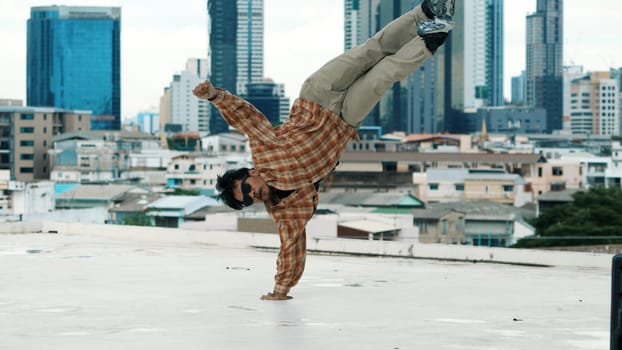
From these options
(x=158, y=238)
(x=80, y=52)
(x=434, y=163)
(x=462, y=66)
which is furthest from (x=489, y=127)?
(x=158, y=238)

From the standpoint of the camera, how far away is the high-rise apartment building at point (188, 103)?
15125cm

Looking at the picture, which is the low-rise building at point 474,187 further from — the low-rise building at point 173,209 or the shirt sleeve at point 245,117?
the shirt sleeve at point 245,117

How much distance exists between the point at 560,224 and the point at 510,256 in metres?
22.6

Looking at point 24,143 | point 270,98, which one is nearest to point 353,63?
point 24,143

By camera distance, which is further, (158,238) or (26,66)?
(26,66)

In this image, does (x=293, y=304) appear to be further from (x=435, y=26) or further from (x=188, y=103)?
(x=188, y=103)

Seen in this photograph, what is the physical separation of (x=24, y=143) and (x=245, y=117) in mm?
70751

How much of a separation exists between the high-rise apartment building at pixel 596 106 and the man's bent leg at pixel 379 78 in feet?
457

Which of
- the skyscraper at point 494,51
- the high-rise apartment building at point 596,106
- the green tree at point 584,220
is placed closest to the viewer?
the green tree at point 584,220

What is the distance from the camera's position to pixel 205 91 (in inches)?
145

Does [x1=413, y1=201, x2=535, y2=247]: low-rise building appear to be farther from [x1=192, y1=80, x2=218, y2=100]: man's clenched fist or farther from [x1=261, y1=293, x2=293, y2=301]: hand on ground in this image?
[x1=192, y1=80, x2=218, y2=100]: man's clenched fist

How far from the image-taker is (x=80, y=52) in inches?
5251

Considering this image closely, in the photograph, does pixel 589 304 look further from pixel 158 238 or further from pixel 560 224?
pixel 560 224

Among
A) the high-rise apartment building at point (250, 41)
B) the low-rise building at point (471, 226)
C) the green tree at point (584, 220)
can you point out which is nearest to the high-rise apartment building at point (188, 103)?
the high-rise apartment building at point (250, 41)
